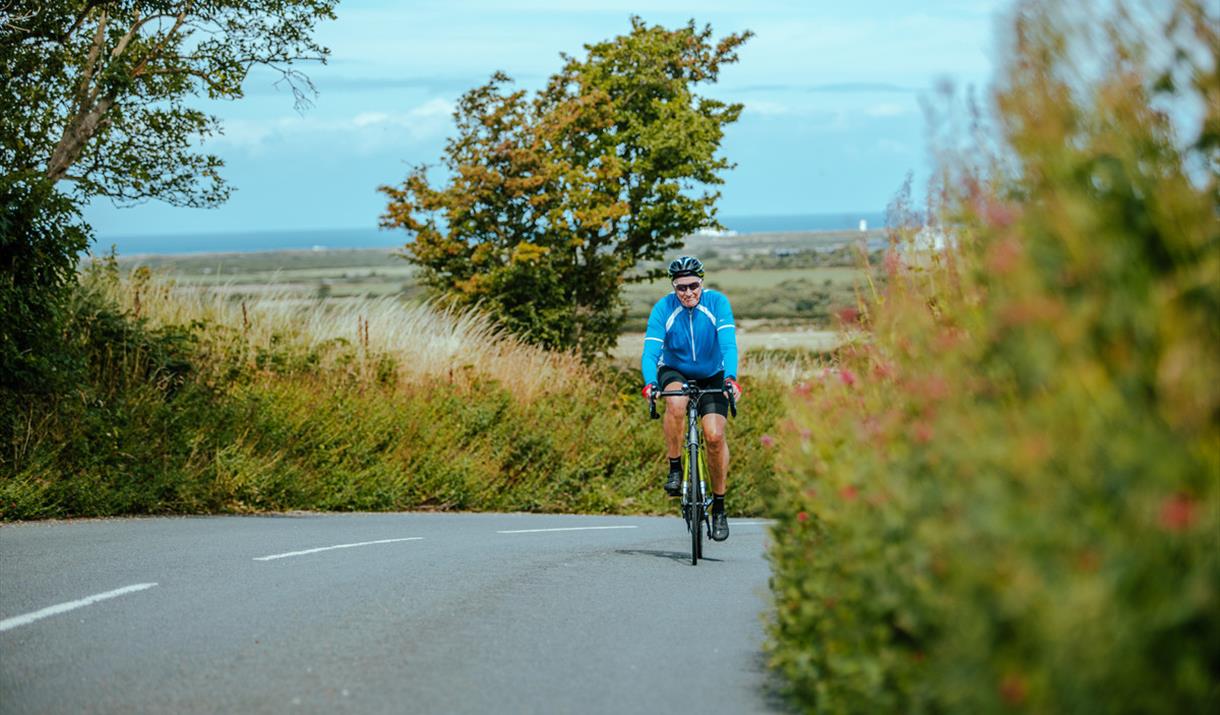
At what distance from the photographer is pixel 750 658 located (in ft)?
24.1

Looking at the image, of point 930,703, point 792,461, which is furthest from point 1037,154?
point 792,461

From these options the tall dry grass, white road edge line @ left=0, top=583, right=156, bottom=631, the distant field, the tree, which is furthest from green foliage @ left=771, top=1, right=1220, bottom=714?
the tree

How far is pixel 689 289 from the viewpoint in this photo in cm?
1106

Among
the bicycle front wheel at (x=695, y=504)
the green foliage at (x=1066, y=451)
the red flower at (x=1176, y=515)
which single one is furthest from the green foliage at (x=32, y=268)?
the red flower at (x=1176, y=515)

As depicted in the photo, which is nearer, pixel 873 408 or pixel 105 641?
pixel 873 408

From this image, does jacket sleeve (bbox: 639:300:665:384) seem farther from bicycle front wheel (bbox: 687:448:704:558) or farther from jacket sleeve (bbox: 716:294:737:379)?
bicycle front wheel (bbox: 687:448:704:558)

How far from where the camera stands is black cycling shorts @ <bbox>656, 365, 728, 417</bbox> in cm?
1134

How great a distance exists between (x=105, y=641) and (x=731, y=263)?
410 feet

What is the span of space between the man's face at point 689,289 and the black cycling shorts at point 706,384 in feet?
2.05

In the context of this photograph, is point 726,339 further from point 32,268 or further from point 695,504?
point 32,268

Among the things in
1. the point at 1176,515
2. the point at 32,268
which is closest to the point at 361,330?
the point at 32,268

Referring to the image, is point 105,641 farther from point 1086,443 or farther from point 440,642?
point 1086,443

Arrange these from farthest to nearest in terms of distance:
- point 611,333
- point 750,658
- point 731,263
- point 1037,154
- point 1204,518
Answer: point 731,263, point 611,333, point 750,658, point 1037,154, point 1204,518

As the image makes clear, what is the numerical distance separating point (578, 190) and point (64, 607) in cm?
2562
